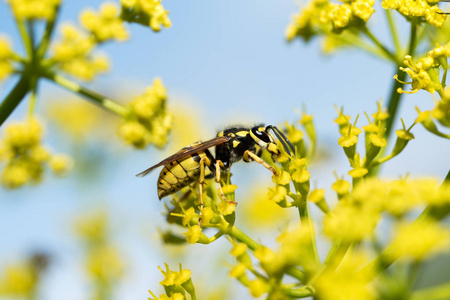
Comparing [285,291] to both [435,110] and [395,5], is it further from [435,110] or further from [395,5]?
[395,5]

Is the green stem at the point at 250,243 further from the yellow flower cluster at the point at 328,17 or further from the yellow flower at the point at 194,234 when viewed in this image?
the yellow flower cluster at the point at 328,17

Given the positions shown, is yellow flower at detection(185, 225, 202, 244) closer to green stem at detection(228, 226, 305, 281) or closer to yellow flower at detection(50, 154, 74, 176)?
green stem at detection(228, 226, 305, 281)

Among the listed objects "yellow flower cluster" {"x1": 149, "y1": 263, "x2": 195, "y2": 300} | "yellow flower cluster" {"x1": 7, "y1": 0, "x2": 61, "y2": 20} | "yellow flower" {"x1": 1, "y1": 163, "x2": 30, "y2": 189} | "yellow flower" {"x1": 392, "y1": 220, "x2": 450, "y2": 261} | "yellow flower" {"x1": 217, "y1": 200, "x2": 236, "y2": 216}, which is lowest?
"yellow flower" {"x1": 392, "y1": 220, "x2": 450, "y2": 261}

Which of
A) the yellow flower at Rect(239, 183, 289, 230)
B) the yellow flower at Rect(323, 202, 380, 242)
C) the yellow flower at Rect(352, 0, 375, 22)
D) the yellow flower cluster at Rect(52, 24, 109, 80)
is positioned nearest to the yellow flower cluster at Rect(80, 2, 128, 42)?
the yellow flower cluster at Rect(52, 24, 109, 80)

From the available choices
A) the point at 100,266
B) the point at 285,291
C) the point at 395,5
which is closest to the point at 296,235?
the point at 285,291

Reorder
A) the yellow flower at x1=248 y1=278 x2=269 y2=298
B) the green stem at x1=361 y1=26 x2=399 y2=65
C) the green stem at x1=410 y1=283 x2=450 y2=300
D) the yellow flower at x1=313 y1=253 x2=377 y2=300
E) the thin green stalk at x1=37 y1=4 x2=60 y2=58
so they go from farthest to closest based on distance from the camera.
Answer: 1. the green stem at x1=361 y1=26 x2=399 y2=65
2. the thin green stalk at x1=37 y1=4 x2=60 y2=58
3. the yellow flower at x1=248 y1=278 x2=269 y2=298
4. the green stem at x1=410 y1=283 x2=450 y2=300
5. the yellow flower at x1=313 y1=253 x2=377 y2=300

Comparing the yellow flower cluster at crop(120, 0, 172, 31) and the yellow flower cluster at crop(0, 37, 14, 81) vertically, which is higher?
the yellow flower cluster at crop(120, 0, 172, 31)
